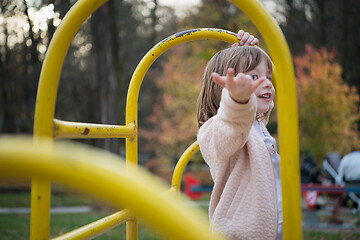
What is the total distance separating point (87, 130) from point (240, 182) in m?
0.49

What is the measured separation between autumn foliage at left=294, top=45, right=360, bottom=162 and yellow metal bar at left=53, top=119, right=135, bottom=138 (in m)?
7.11

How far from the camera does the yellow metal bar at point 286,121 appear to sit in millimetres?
905

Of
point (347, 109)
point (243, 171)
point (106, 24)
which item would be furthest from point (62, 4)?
point (243, 171)

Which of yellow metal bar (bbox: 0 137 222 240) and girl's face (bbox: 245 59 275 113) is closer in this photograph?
yellow metal bar (bbox: 0 137 222 240)

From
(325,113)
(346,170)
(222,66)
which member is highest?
(222,66)

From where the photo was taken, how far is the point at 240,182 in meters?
1.21

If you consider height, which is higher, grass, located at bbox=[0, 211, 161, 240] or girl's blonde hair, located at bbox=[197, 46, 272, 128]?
girl's blonde hair, located at bbox=[197, 46, 272, 128]

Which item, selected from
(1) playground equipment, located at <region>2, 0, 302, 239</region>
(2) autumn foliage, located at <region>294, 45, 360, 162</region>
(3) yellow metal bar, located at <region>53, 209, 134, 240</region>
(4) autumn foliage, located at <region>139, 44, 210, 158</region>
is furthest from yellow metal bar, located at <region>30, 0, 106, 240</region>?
(4) autumn foliage, located at <region>139, 44, 210, 158</region>

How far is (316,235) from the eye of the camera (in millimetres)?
4215

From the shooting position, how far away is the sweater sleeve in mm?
1042

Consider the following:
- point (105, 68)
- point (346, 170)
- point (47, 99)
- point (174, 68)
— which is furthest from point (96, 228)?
Result: point (174, 68)

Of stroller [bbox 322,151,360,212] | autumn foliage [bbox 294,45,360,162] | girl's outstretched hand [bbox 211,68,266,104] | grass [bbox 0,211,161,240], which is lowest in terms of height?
grass [bbox 0,211,161,240]

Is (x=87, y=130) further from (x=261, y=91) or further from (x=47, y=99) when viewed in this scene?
(x=261, y=91)

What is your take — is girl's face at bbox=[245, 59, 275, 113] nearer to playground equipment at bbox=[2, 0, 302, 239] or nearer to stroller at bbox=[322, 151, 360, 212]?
playground equipment at bbox=[2, 0, 302, 239]
